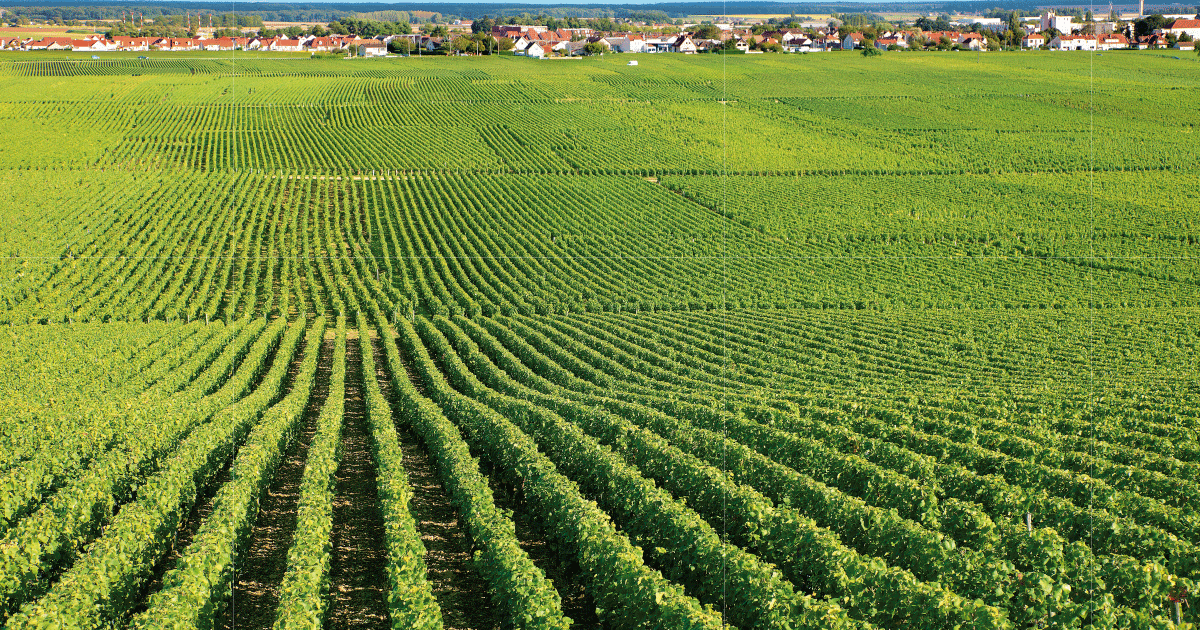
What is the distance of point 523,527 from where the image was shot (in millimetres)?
16906

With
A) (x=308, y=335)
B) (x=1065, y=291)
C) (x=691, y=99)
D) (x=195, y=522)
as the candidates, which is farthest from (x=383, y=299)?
(x=691, y=99)

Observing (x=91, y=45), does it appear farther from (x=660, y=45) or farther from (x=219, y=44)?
(x=660, y=45)

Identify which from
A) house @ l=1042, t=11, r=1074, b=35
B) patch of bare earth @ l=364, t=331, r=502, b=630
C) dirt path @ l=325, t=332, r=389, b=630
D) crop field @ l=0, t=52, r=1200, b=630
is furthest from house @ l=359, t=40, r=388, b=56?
patch of bare earth @ l=364, t=331, r=502, b=630

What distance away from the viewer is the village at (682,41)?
488ft

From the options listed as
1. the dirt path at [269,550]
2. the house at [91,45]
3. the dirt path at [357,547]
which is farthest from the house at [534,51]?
the dirt path at [269,550]

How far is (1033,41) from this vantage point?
148 meters

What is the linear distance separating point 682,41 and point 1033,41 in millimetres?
60142

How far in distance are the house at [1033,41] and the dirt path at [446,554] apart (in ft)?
507

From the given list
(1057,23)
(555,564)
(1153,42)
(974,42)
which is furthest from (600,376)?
(1057,23)

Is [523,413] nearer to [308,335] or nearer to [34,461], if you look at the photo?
[34,461]

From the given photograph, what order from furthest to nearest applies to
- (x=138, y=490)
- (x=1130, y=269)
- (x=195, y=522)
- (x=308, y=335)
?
1. (x=1130, y=269)
2. (x=308, y=335)
3. (x=195, y=522)
4. (x=138, y=490)

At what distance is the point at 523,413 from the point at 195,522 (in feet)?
24.6

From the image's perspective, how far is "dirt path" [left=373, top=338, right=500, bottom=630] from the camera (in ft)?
45.6

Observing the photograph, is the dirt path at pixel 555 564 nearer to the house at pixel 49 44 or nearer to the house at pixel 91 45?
the house at pixel 91 45
